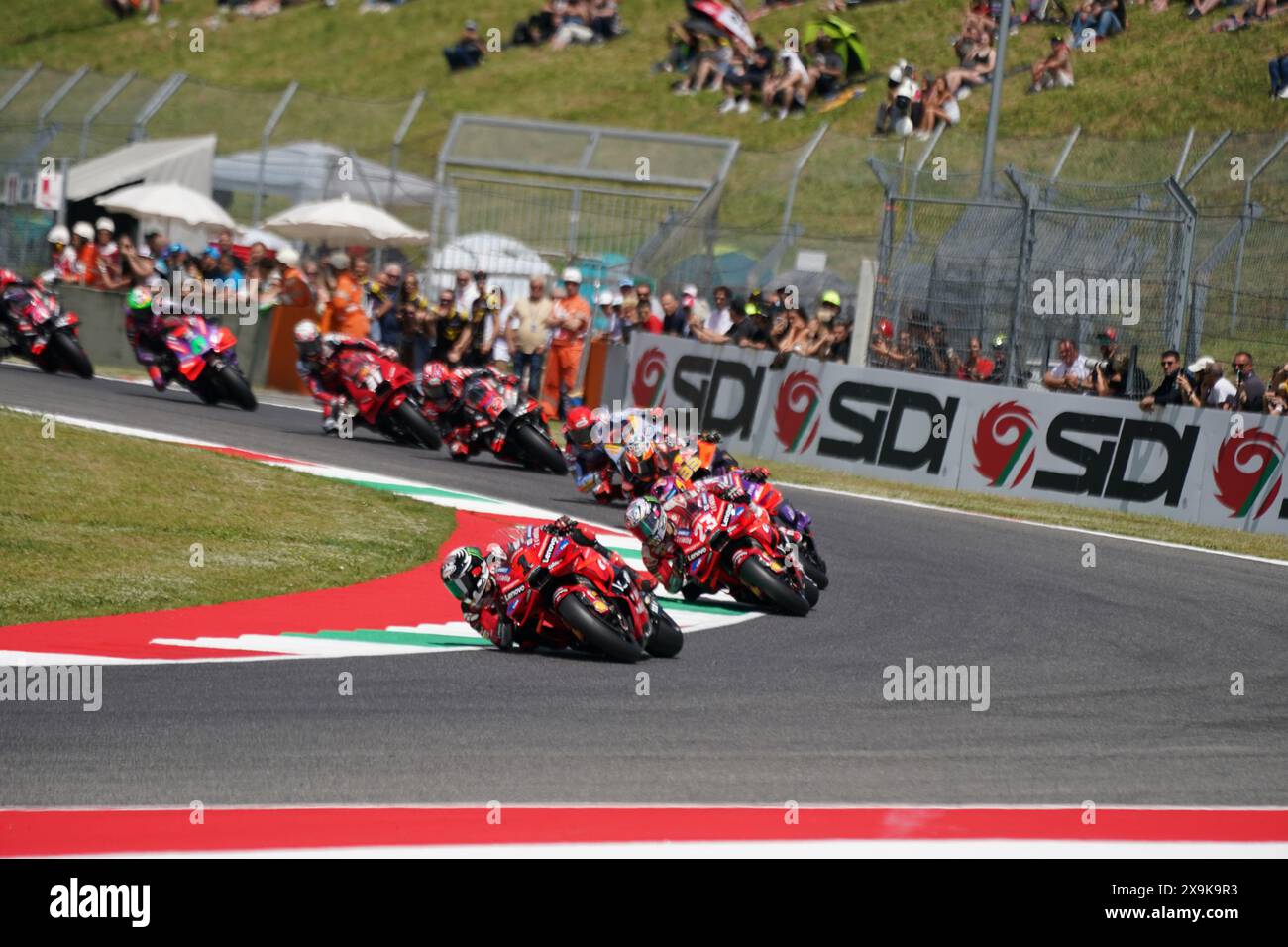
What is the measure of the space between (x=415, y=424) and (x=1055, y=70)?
16265 millimetres

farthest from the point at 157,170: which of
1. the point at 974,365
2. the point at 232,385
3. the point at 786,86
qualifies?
the point at 974,365

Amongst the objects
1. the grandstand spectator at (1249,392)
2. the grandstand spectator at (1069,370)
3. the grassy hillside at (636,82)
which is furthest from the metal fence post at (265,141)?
the grandstand spectator at (1249,392)

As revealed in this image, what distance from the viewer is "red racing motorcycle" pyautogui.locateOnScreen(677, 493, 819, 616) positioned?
397 inches

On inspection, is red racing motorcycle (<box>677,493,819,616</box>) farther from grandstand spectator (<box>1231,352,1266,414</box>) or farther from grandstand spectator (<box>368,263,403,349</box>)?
grandstand spectator (<box>368,263,403,349</box>)

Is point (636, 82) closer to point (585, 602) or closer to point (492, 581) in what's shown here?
point (492, 581)

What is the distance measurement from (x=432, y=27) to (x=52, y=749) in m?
43.4

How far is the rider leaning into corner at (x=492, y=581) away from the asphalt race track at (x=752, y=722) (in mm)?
137

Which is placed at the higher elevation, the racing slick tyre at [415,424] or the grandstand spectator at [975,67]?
the grandstand spectator at [975,67]

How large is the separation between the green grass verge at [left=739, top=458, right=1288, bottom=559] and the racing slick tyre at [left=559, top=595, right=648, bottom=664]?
24.3 feet

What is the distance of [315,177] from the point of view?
28.0 m

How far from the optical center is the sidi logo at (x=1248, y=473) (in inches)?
604

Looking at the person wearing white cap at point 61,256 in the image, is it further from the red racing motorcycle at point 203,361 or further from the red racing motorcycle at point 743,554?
the red racing motorcycle at point 743,554

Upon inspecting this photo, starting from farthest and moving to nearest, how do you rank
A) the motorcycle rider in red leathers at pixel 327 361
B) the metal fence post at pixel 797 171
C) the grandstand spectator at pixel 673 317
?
the metal fence post at pixel 797 171 < the grandstand spectator at pixel 673 317 < the motorcycle rider in red leathers at pixel 327 361

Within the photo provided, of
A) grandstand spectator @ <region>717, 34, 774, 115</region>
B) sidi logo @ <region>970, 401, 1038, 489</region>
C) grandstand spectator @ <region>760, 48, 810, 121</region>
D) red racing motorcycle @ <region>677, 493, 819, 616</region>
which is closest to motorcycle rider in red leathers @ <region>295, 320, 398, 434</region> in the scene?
sidi logo @ <region>970, 401, 1038, 489</region>
